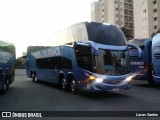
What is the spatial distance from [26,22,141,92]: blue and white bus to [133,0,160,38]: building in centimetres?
6850

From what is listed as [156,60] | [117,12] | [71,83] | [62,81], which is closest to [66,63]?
[71,83]

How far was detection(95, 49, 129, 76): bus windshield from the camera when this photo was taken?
40.2 feet

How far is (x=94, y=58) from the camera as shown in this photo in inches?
484

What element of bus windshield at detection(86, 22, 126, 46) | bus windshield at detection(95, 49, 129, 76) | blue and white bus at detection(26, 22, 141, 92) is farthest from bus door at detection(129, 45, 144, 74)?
bus windshield at detection(95, 49, 129, 76)

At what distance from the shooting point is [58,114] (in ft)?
29.3

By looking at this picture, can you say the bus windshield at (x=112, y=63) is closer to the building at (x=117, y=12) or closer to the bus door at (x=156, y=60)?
the bus door at (x=156, y=60)

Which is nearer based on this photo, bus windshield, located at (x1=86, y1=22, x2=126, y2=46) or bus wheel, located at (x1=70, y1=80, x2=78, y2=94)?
bus windshield, located at (x1=86, y1=22, x2=126, y2=46)

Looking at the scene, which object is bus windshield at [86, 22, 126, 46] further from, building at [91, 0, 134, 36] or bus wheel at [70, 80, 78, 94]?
building at [91, 0, 134, 36]

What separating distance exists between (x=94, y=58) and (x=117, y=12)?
305ft

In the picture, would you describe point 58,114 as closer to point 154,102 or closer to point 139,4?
point 154,102

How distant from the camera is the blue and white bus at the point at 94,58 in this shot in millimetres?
12289

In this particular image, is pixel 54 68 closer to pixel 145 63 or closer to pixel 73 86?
pixel 73 86

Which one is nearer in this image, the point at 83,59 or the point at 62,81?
the point at 83,59

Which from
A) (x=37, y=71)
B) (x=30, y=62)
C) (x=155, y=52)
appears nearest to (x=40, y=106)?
(x=155, y=52)
